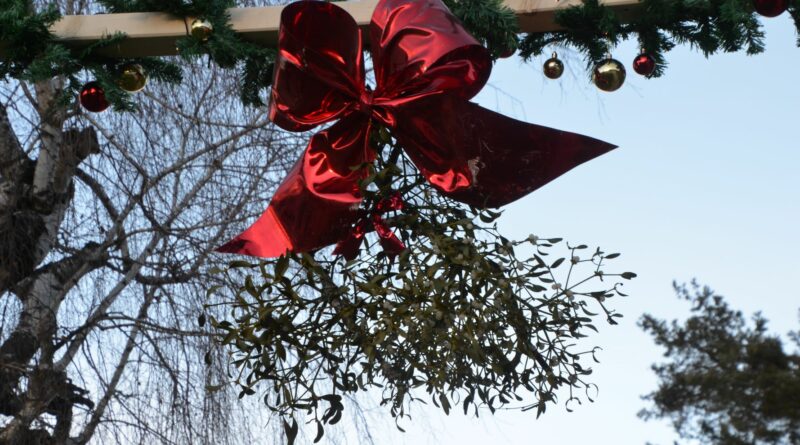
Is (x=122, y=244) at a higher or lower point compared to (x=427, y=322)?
higher

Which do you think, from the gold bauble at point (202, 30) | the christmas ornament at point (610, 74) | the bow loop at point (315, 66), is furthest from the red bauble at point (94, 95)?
the christmas ornament at point (610, 74)

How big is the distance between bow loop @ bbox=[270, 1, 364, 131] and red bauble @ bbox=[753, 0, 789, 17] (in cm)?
60

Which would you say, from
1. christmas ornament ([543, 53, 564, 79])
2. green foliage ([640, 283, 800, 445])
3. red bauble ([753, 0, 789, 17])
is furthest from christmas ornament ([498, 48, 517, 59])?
green foliage ([640, 283, 800, 445])

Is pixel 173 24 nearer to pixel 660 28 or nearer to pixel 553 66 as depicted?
pixel 553 66

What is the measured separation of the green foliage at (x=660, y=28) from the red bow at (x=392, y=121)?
0.90 feet

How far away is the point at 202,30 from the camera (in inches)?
66.1

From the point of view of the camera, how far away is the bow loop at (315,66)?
1495 mm

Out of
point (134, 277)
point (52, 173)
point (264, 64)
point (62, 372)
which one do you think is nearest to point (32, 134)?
Result: point (52, 173)

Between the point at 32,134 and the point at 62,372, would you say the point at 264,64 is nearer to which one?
the point at 62,372

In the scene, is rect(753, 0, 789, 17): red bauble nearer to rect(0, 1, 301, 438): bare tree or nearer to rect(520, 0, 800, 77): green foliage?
rect(520, 0, 800, 77): green foliage

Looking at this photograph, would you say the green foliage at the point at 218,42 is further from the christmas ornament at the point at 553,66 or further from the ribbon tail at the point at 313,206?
the christmas ornament at the point at 553,66

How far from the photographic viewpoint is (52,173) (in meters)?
3.18

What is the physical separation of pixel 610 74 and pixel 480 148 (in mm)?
378

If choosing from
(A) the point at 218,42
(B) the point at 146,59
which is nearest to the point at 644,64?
(A) the point at 218,42
